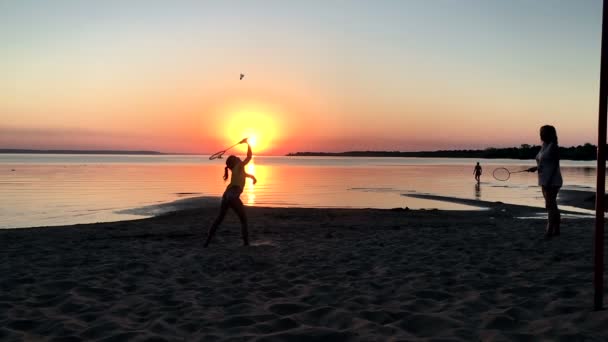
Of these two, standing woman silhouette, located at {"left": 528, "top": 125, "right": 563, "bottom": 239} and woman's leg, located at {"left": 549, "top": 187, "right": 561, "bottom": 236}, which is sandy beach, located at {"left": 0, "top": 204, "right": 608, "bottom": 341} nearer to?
woman's leg, located at {"left": 549, "top": 187, "right": 561, "bottom": 236}

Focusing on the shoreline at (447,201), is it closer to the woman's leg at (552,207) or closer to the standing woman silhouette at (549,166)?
the woman's leg at (552,207)

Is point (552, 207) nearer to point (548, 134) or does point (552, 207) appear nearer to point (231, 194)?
point (548, 134)

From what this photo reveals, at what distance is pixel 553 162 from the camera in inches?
381

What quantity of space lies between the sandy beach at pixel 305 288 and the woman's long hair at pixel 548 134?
204 cm

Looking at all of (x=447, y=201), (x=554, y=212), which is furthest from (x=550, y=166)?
(x=447, y=201)

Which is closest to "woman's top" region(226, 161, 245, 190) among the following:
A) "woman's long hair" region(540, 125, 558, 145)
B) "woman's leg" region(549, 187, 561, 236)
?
"woman's long hair" region(540, 125, 558, 145)

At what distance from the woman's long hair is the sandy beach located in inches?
80.5

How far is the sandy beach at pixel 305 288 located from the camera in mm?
4656

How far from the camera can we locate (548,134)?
9719 mm

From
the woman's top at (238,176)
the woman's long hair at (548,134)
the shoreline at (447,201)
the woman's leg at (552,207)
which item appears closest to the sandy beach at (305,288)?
the woman's leg at (552,207)

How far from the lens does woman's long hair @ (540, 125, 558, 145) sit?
31.9 feet

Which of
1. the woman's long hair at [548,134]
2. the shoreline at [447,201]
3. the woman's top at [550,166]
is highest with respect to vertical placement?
the woman's long hair at [548,134]

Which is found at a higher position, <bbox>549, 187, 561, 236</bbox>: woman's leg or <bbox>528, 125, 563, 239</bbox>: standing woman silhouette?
<bbox>528, 125, 563, 239</bbox>: standing woman silhouette

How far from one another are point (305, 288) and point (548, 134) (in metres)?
6.36
